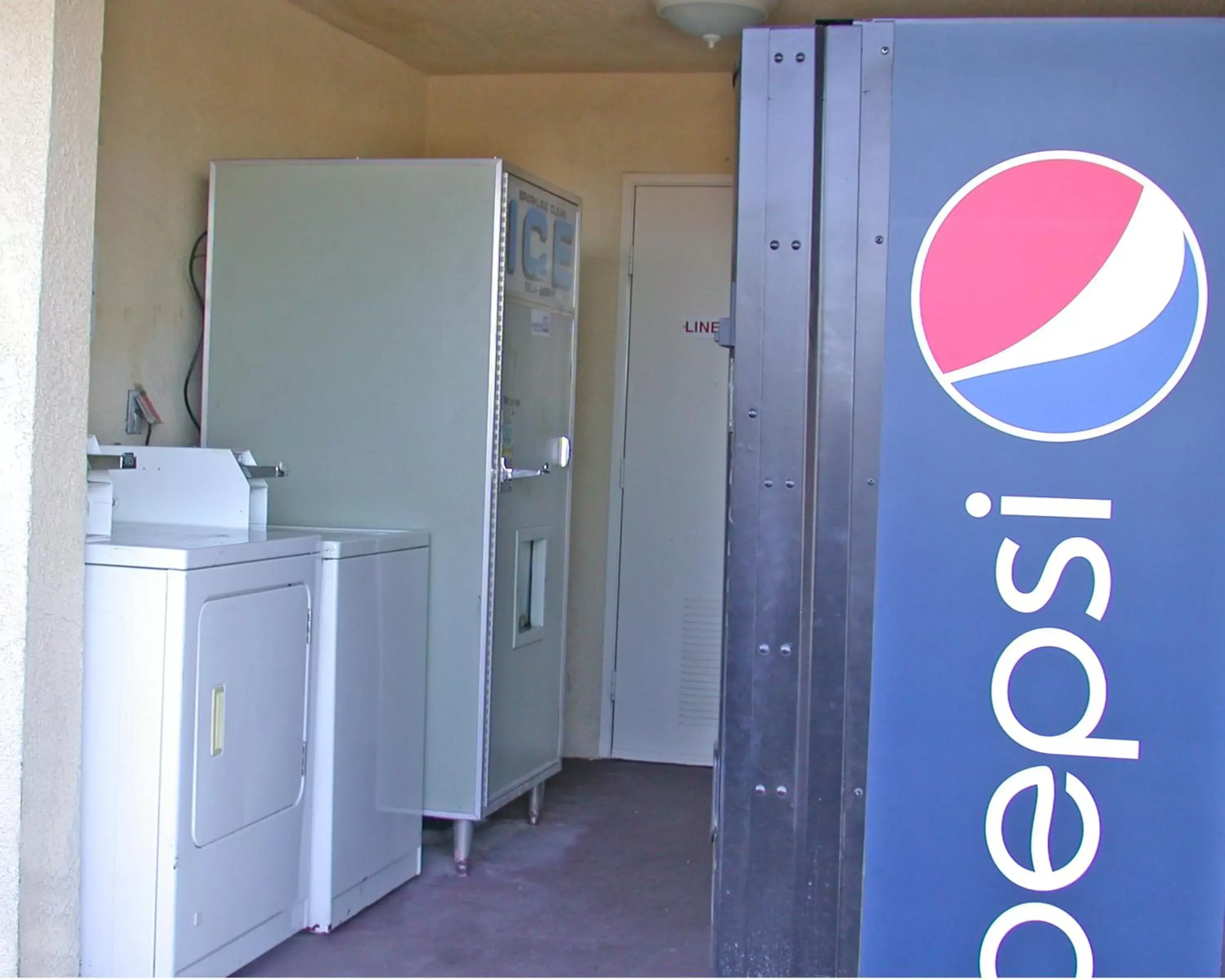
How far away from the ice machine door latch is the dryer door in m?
0.85

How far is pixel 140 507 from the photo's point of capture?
11.0 ft

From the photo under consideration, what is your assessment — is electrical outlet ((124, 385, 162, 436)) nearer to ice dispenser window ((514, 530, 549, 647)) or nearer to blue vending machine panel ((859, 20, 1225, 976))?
ice dispenser window ((514, 530, 549, 647))

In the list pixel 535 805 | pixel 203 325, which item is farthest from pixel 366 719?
pixel 203 325

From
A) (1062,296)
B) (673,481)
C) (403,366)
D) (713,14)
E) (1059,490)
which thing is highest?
(713,14)

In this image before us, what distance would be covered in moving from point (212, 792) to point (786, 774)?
1.56m

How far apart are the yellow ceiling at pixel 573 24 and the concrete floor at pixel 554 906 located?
2789 millimetres

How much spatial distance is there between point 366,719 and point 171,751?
0.80m

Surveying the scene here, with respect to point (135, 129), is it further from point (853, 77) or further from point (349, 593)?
point (853, 77)

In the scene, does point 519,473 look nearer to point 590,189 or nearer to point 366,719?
point 366,719

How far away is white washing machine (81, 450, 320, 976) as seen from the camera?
107 inches

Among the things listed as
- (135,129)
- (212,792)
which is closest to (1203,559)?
(212,792)

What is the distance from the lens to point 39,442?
2.58 meters

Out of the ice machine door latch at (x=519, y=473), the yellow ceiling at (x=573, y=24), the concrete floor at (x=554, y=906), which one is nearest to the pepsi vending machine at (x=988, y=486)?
the concrete floor at (x=554, y=906)

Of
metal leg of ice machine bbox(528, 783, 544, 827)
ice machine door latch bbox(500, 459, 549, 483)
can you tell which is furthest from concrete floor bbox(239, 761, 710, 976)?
ice machine door latch bbox(500, 459, 549, 483)
